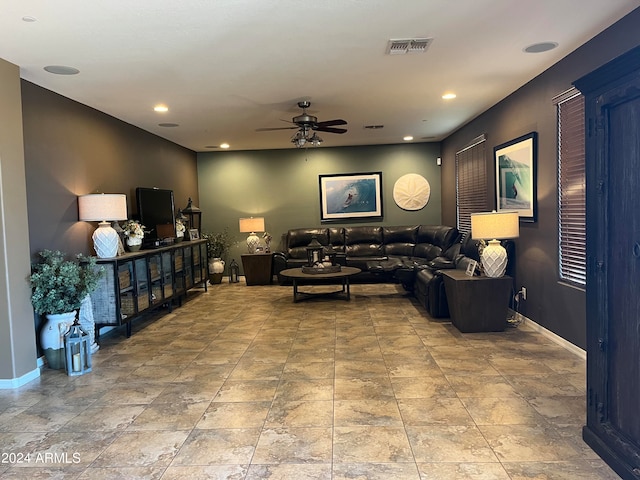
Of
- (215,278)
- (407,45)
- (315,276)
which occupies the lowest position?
(215,278)

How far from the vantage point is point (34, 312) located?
3740 millimetres

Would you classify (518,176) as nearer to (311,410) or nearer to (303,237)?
(311,410)

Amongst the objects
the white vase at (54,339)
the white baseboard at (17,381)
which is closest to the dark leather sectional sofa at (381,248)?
the white vase at (54,339)

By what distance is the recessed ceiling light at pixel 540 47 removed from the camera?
11.4ft

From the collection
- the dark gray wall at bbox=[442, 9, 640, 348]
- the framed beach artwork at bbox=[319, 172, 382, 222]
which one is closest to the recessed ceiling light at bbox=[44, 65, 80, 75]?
the dark gray wall at bbox=[442, 9, 640, 348]

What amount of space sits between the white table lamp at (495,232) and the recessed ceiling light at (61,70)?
384cm

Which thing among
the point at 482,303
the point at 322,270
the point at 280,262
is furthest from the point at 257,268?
the point at 482,303

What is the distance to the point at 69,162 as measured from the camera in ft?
14.7

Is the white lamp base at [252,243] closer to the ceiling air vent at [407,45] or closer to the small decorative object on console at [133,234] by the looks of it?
the small decorative object on console at [133,234]

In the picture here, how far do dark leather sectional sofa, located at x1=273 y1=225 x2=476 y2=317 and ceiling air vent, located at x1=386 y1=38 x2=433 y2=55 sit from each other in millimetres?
3522

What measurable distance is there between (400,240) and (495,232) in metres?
3.78

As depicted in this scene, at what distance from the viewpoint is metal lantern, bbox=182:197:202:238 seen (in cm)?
767

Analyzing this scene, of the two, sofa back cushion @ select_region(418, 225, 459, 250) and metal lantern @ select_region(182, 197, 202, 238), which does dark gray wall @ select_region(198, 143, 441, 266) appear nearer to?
metal lantern @ select_region(182, 197, 202, 238)

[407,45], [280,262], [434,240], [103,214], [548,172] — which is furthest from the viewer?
[280,262]
